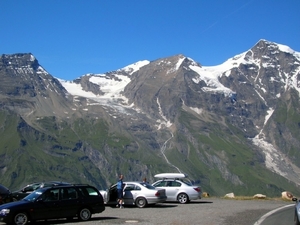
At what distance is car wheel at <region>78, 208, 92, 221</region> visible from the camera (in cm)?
2653

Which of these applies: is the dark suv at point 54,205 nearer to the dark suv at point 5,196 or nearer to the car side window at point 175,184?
the dark suv at point 5,196

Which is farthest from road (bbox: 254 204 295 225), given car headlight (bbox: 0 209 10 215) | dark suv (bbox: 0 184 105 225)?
car headlight (bbox: 0 209 10 215)

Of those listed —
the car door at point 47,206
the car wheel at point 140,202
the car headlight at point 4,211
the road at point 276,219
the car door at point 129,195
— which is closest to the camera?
the car headlight at point 4,211

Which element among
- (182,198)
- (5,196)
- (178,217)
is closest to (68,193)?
(178,217)

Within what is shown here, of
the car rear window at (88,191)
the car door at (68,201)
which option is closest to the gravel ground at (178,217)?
the car door at (68,201)

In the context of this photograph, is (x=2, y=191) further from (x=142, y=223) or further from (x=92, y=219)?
(x=142, y=223)

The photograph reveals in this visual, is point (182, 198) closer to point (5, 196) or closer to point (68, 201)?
point (5, 196)

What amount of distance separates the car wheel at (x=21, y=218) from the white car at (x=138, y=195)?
11890 mm

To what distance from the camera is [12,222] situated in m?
24.0

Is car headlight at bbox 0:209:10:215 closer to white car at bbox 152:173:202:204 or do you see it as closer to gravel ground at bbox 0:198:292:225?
gravel ground at bbox 0:198:292:225

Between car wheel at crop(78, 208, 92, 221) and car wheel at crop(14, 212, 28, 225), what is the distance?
3.18 metres

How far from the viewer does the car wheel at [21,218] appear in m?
24.1

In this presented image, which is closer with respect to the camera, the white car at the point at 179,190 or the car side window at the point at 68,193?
the car side window at the point at 68,193

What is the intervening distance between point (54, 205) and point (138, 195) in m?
10.6
